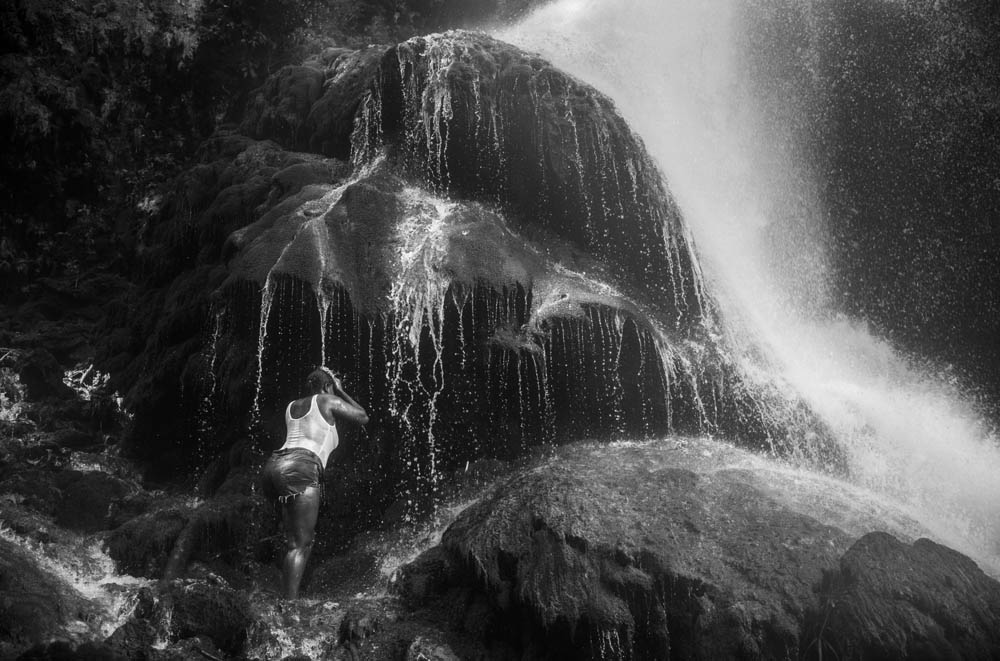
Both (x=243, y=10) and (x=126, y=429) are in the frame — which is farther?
(x=243, y=10)

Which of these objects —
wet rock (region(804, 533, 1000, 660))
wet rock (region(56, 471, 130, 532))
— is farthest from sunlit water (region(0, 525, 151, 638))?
wet rock (region(804, 533, 1000, 660))

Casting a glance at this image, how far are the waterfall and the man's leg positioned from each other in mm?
7360

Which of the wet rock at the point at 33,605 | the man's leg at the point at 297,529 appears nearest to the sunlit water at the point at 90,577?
the wet rock at the point at 33,605

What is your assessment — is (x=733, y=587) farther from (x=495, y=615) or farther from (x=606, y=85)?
(x=606, y=85)

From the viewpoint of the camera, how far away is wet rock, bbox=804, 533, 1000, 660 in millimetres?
5836

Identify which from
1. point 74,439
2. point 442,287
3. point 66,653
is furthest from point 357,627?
point 74,439

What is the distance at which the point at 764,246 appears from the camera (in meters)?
15.5

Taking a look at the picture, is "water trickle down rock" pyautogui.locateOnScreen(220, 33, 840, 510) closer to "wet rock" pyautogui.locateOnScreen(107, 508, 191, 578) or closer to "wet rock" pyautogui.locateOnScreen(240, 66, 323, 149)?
"wet rock" pyautogui.locateOnScreen(107, 508, 191, 578)

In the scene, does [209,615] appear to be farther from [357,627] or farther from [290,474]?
[290,474]

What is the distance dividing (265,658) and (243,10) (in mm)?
15595

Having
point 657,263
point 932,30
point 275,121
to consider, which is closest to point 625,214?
point 657,263


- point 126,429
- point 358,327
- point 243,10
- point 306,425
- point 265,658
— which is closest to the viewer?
point 265,658

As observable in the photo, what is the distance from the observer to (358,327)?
945 cm

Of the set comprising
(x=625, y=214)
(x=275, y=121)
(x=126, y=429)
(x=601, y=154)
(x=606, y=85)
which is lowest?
(x=126, y=429)
